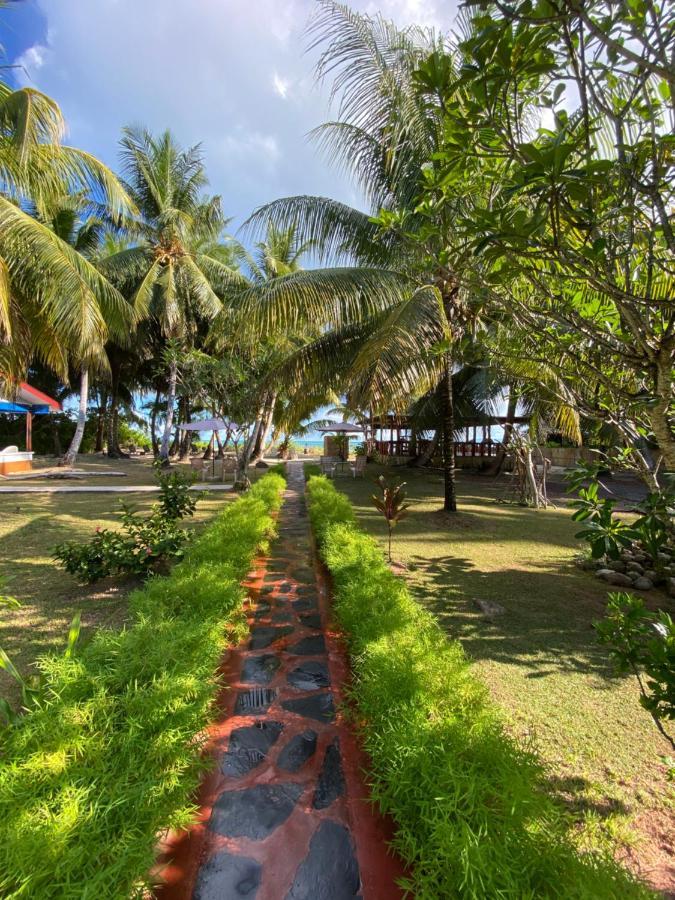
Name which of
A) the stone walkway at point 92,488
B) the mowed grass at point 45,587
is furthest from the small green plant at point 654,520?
the stone walkway at point 92,488

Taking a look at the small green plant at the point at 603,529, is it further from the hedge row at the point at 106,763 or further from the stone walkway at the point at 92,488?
the stone walkway at the point at 92,488

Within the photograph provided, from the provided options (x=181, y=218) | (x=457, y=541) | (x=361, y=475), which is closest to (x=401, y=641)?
(x=457, y=541)

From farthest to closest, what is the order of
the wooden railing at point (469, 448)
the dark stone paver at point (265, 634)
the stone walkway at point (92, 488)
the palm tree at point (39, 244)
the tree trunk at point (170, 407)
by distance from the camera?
the wooden railing at point (469, 448), the tree trunk at point (170, 407), the stone walkway at point (92, 488), the palm tree at point (39, 244), the dark stone paver at point (265, 634)

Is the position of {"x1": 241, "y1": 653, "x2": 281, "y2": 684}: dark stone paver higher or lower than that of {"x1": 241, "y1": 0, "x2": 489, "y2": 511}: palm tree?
lower

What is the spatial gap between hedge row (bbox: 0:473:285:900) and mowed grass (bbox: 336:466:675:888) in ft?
5.65

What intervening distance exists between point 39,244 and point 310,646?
760cm

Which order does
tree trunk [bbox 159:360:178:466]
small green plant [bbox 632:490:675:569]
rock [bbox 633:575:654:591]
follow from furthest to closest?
tree trunk [bbox 159:360:178:466] → rock [bbox 633:575:654:591] → small green plant [bbox 632:490:675:569]

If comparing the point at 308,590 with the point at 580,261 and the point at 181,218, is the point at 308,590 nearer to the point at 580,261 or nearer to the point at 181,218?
the point at 580,261

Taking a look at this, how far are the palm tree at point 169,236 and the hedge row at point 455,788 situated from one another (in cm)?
1485

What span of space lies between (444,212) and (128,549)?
4.29m

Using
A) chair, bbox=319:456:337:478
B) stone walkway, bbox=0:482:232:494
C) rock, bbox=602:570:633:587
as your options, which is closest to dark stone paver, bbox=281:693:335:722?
rock, bbox=602:570:633:587

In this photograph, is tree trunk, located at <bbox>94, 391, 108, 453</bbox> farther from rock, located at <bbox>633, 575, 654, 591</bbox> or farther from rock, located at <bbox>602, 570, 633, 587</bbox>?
rock, located at <bbox>633, 575, 654, 591</bbox>

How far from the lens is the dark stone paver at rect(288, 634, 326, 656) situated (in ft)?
10.5

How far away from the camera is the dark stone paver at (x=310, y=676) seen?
9.08ft
